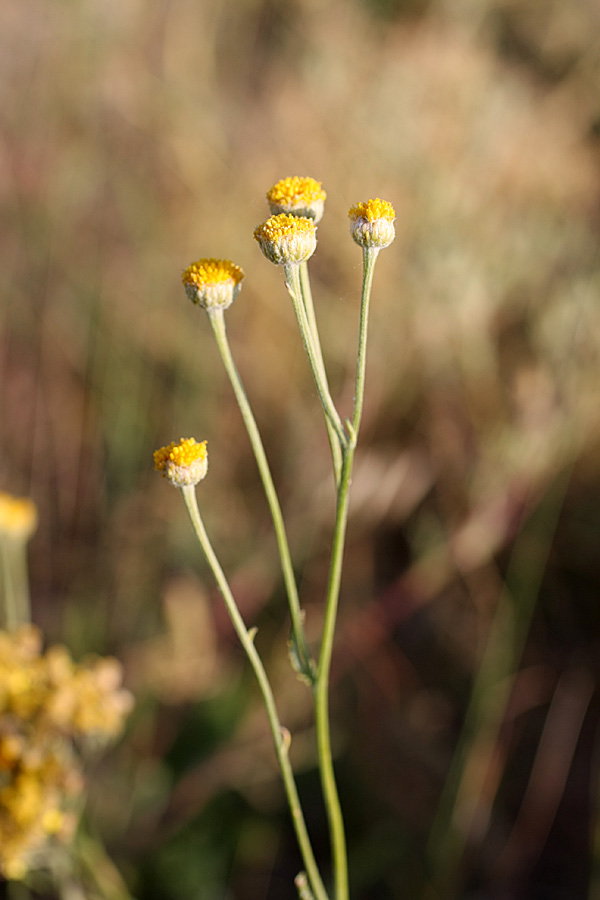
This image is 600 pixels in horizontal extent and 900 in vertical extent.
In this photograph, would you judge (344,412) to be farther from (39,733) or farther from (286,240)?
(286,240)

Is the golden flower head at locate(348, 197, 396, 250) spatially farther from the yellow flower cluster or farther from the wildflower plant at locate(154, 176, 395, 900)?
the yellow flower cluster

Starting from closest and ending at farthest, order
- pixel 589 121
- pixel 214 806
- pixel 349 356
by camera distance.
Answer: pixel 214 806 < pixel 349 356 < pixel 589 121

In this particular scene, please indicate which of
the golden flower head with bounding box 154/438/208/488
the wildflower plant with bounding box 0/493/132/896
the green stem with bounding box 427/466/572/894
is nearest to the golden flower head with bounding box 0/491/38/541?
the wildflower plant with bounding box 0/493/132/896

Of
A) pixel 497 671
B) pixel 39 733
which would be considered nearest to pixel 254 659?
pixel 39 733

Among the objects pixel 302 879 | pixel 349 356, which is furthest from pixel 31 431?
pixel 302 879

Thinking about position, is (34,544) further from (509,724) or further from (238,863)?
(509,724)
